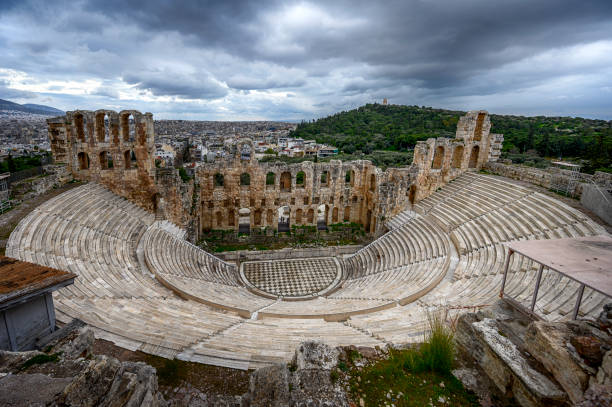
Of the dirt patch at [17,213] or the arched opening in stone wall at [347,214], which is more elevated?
the dirt patch at [17,213]

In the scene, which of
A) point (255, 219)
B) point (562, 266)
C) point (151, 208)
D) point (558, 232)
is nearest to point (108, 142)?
point (151, 208)

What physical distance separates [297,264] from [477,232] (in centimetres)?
1150

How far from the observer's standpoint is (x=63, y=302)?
8516 mm

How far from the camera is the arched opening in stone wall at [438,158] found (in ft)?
80.7

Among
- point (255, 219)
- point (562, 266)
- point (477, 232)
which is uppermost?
point (562, 266)

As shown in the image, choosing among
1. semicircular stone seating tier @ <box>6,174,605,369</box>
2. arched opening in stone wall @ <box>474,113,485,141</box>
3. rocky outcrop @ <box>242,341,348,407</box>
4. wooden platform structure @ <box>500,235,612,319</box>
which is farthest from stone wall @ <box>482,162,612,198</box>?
rocky outcrop @ <box>242,341,348,407</box>

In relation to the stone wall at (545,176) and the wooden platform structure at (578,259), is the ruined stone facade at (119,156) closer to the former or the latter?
the wooden platform structure at (578,259)

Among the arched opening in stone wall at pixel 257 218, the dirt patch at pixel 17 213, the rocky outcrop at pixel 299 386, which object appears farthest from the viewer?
the arched opening in stone wall at pixel 257 218

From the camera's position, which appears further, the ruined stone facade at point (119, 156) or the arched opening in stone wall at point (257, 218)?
the arched opening in stone wall at point (257, 218)

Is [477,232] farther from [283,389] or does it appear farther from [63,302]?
[63,302]

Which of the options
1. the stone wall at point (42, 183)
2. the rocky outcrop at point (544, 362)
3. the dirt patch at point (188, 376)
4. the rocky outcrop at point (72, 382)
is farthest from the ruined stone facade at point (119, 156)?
the rocky outcrop at point (544, 362)

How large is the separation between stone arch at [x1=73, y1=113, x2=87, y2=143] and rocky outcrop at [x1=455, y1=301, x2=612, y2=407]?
75.7 ft

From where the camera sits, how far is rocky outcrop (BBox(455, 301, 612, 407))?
4.43 meters

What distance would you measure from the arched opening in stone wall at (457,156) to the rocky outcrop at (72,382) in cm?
2633
